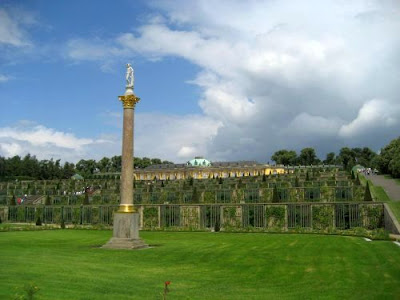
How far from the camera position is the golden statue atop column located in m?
27.3

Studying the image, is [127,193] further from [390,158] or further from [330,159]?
[330,159]

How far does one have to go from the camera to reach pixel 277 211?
1734 inches

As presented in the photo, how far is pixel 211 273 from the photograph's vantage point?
17.0 meters

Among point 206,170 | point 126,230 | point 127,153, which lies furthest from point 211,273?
point 206,170

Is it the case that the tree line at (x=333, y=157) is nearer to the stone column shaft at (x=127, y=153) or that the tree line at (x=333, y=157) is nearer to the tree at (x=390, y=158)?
the tree at (x=390, y=158)

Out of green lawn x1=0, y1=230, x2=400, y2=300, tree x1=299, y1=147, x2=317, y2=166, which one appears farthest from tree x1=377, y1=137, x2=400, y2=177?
tree x1=299, y1=147, x2=317, y2=166

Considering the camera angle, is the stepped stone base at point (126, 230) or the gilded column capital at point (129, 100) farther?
the gilded column capital at point (129, 100)

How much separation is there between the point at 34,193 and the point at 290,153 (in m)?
130

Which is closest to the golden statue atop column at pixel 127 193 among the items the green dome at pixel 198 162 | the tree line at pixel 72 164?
the tree line at pixel 72 164

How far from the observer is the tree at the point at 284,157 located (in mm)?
192500

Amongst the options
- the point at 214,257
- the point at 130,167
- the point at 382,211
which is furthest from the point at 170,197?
the point at 214,257

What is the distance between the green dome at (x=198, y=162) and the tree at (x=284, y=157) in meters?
30.6

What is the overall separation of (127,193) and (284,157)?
558ft

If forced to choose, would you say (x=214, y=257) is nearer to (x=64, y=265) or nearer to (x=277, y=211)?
(x=64, y=265)
